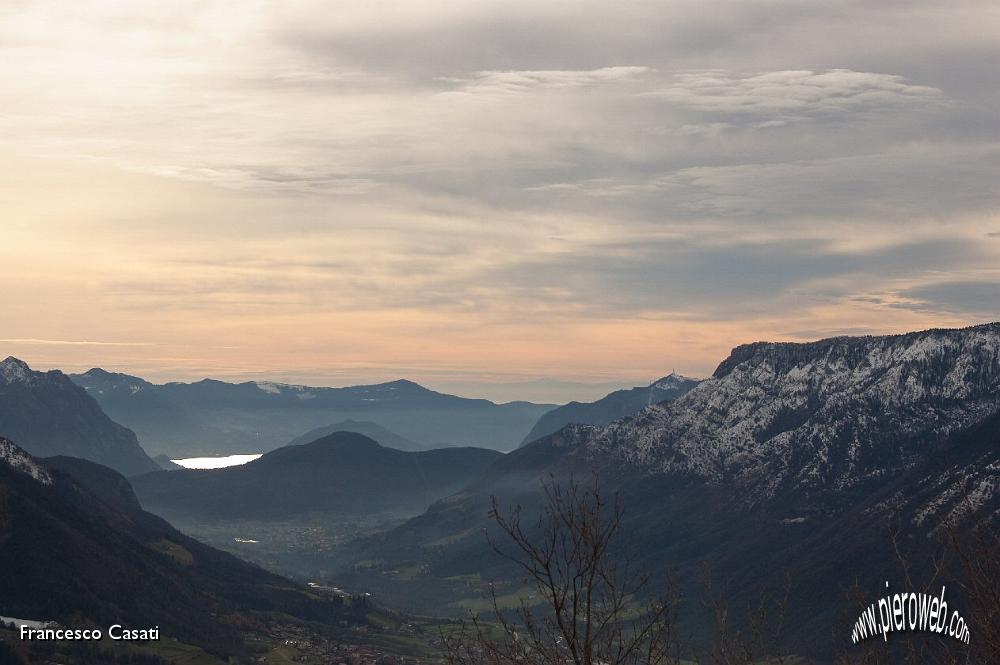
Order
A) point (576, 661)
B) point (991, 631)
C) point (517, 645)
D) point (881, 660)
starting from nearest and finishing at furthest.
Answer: point (576, 661) < point (517, 645) < point (991, 631) < point (881, 660)

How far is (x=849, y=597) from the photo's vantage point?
4959 cm

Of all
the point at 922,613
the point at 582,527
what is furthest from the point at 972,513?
the point at 582,527

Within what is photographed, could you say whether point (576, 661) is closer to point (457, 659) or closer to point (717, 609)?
point (457, 659)

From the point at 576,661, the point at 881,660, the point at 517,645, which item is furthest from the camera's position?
the point at 881,660

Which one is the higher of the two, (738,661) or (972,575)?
(972,575)

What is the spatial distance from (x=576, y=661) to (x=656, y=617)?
3.37 m

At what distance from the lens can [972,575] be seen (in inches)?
1745

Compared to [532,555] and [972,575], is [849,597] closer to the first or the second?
[972,575]

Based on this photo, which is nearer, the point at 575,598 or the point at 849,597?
the point at 575,598

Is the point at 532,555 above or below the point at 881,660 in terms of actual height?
above

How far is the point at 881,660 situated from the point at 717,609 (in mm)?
7662

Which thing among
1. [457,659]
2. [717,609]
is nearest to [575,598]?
[457,659]

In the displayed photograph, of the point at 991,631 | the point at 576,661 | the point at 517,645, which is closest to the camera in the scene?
the point at 576,661

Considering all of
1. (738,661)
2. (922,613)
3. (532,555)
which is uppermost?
(532,555)
